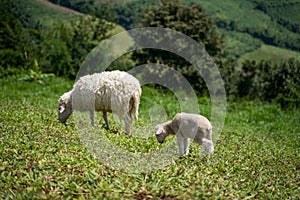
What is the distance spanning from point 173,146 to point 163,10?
2583cm

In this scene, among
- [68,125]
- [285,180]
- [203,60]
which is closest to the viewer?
[285,180]

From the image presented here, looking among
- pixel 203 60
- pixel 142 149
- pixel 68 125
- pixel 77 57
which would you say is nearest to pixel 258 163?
pixel 142 149

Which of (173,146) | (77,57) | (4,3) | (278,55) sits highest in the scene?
(173,146)

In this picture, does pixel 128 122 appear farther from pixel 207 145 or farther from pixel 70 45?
pixel 70 45

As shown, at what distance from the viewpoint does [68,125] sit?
10.8 m

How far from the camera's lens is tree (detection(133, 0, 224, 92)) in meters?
32.1

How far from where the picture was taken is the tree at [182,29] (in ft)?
105

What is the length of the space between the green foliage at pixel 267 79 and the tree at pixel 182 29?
199 inches

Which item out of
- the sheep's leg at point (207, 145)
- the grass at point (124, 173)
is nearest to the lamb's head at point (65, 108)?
Answer: the grass at point (124, 173)

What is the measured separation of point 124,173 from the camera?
6352mm

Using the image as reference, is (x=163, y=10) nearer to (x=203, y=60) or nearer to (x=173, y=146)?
(x=203, y=60)

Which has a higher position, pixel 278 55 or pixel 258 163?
pixel 258 163

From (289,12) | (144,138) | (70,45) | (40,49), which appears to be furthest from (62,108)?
(289,12)

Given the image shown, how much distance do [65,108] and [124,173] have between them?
528 cm
